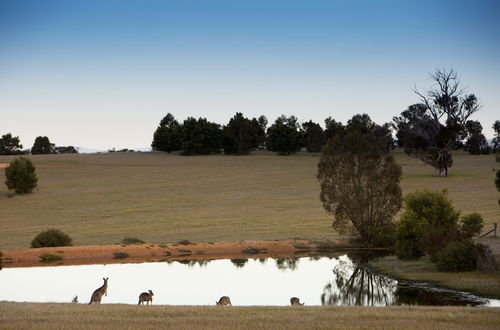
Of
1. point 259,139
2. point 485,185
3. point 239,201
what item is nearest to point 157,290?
point 239,201

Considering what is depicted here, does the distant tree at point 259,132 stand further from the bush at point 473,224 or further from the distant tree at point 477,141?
the bush at point 473,224

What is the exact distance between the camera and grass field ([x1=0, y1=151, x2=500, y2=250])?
59506 millimetres

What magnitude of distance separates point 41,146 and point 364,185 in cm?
14936

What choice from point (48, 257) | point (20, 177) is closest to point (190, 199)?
point (20, 177)

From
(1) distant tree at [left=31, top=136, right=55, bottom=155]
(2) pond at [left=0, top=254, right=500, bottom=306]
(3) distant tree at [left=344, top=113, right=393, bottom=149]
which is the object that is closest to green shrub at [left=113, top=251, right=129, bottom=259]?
(2) pond at [left=0, top=254, right=500, bottom=306]

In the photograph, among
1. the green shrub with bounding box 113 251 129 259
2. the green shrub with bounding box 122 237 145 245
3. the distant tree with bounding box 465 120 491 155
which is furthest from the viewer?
the distant tree with bounding box 465 120 491 155

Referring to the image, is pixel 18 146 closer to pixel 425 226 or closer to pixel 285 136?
pixel 285 136

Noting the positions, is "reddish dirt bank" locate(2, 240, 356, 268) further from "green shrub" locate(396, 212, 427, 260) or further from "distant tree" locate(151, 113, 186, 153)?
"distant tree" locate(151, 113, 186, 153)

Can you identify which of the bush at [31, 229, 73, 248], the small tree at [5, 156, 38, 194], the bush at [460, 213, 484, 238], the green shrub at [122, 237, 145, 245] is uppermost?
the small tree at [5, 156, 38, 194]

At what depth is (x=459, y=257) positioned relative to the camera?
38.9 m

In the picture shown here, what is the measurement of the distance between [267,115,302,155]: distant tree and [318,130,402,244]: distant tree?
316 ft

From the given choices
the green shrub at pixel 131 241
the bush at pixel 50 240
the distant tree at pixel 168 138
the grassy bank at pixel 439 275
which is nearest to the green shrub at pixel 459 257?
A: the grassy bank at pixel 439 275

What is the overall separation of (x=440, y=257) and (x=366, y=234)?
14815 mm

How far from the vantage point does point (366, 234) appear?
54656 millimetres
